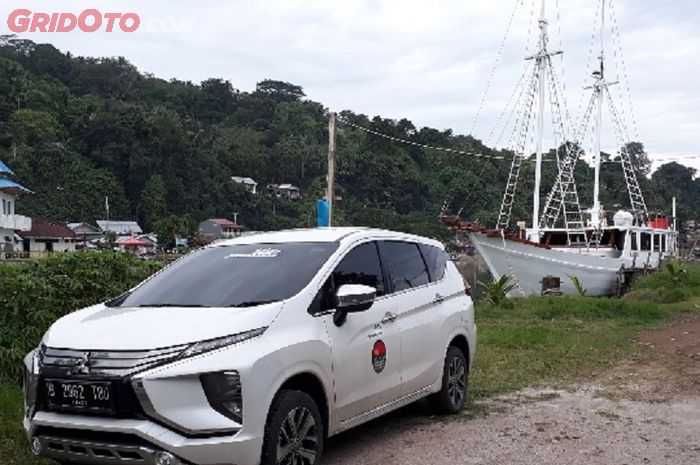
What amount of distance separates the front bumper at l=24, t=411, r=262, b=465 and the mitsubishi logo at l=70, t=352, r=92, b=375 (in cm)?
25

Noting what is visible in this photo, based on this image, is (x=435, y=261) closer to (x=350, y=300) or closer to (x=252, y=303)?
(x=350, y=300)

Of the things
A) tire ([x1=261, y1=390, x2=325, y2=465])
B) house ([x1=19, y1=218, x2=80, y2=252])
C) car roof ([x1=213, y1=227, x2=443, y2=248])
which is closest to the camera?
tire ([x1=261, y1=390, x2=325, y2=465])

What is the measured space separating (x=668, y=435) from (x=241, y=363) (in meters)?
4.04

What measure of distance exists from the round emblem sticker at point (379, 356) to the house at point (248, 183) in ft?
286

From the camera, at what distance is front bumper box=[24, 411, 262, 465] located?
3859 millimetres

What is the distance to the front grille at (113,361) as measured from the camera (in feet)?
13.0

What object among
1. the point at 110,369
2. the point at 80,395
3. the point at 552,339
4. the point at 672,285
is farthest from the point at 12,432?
the point at 672,285

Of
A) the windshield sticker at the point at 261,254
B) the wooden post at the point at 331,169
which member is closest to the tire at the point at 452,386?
the windshield sticker at the point at 261,254

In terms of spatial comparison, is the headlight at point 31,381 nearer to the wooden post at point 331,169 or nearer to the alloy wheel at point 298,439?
the alloy wheel at point 298,439

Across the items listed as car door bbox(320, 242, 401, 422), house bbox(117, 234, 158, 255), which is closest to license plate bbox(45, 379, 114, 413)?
car door bbox(320, 242, 401, 422)

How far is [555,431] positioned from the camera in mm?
6266

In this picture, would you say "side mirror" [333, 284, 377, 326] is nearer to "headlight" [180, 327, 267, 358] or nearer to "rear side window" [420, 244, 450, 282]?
"headlight" [180, 327, 267, 358]

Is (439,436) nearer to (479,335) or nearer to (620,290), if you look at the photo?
(479,335)

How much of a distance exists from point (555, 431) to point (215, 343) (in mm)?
3491
